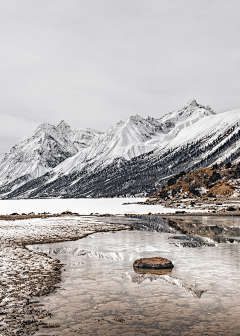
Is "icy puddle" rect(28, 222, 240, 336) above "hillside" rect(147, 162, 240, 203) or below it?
below

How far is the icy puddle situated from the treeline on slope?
78797 millimetres

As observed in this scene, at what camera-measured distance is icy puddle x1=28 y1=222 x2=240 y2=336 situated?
8.82 metres

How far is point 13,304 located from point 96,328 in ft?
12.8

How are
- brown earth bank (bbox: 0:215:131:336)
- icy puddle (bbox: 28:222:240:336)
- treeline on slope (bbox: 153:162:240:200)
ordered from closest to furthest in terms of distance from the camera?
icy puddle (bbox: 28:222:240:336)
brown earth bank (bbox: 0:215:131:336)
treeline on slope (bbox: 153:162:240:200)

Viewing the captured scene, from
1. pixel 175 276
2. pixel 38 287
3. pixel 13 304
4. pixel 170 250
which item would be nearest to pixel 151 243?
pixel 170 250

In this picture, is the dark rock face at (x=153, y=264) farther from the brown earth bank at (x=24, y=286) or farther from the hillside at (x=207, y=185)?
the hillside at (x=207, y=185)

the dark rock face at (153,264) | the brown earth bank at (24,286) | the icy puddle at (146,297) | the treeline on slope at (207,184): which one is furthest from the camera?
the treeline on slope at (207,184)

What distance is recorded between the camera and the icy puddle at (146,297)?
8.82m

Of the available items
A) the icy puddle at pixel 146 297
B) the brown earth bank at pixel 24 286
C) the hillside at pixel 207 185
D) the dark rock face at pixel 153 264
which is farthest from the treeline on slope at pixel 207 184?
the brown earth bank at pixel 24 286

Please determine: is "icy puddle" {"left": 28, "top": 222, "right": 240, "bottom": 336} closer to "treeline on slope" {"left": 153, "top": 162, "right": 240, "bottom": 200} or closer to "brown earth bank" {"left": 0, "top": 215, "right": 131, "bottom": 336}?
"brown earth bank" {"left": 0, "top": 215, "right": 131, "bottom": 336}

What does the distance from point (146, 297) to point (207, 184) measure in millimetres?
98610

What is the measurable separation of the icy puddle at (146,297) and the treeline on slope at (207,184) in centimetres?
7880

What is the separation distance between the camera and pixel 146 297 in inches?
454

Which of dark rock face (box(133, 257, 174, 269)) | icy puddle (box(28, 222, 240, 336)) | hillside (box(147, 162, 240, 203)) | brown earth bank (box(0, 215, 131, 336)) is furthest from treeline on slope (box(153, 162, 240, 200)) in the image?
brown earth bank (box(0, 215, 131, 336))
